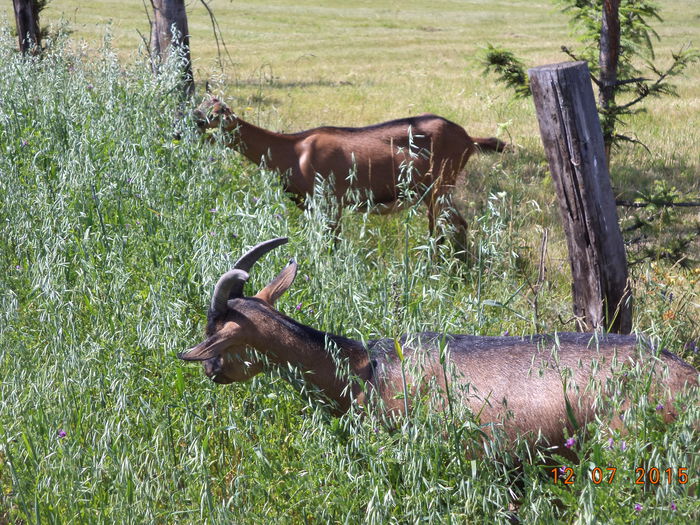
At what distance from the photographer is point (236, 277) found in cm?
→ 379

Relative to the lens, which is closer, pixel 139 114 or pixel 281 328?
pixel 281 328

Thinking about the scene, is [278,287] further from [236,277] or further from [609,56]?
[609,56]

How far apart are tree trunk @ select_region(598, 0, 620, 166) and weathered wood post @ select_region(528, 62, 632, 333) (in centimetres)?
224

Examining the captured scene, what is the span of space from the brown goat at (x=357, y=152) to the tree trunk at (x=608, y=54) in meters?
1.41

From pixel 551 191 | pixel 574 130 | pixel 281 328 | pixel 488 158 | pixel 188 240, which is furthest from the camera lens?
pixel 488 158

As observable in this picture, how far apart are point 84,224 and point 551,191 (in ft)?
17.8

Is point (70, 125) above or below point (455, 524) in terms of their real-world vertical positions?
above

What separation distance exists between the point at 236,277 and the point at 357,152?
4.35 m

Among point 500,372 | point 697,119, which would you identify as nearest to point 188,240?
point 500,372

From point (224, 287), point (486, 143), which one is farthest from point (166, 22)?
point (224, 287)

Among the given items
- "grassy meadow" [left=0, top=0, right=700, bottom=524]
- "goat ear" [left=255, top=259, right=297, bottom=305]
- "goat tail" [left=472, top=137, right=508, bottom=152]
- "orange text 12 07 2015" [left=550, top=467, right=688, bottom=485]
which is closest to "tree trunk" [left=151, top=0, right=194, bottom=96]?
"grassy meadow" [left=0, top=0, right=700, bottom=524]

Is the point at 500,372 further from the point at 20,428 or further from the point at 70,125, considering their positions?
the point at 70,125

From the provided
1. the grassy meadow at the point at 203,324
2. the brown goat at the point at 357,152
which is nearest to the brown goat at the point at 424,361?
the grassy meadow at the point at 203,324

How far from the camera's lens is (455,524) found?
2873 millimetres
